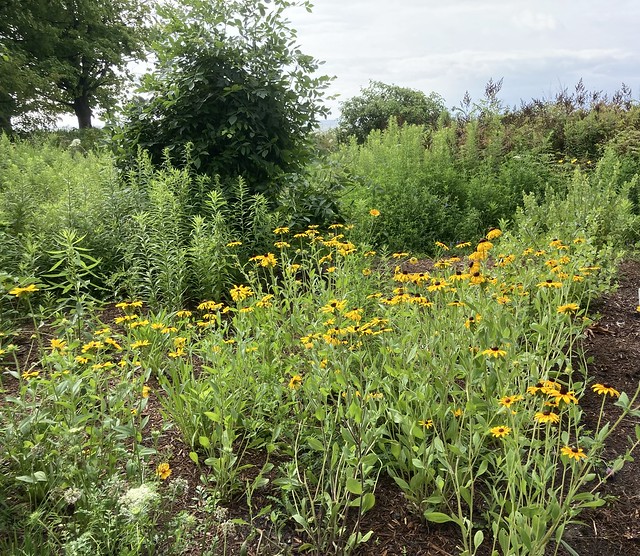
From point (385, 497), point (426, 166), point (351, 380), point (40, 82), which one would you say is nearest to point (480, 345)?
point (351, 380)

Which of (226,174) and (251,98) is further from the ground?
(251,98)

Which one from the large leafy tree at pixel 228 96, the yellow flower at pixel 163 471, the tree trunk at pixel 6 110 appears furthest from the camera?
the tree trunk at pixel 6 110

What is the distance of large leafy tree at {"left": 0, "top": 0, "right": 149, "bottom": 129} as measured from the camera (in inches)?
672

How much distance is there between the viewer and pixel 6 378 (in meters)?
2.72

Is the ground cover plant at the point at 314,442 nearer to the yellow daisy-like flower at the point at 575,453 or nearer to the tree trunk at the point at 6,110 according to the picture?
the yellow daisy-like flower at the point at 575,453

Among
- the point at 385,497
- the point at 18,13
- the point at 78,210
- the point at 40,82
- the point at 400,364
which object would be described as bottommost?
the point at 385,497

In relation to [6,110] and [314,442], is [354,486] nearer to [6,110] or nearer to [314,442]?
[314,442]

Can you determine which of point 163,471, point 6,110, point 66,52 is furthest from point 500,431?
point 66,52

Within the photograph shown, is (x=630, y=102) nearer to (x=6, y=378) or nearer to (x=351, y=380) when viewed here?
(x=351, y=380)

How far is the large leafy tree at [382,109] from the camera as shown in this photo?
1452cm

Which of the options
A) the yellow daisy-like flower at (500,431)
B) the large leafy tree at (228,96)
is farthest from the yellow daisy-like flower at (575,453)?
the large leafy tree at (228,96)

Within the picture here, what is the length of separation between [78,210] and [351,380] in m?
2.97

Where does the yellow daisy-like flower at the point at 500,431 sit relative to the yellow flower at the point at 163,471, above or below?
above

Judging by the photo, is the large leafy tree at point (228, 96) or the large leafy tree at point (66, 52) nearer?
the large leafy tree at point (228, 96)
